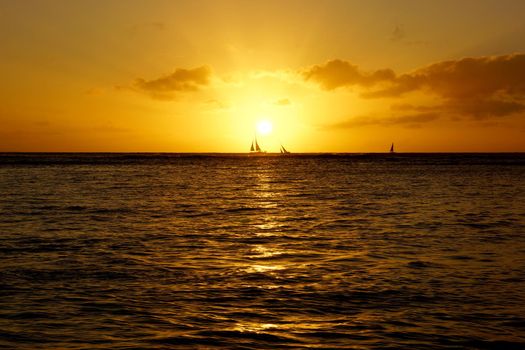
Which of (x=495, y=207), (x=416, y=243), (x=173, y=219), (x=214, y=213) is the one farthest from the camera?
(x=495, y=207)

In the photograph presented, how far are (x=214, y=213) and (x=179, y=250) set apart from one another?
16444mm

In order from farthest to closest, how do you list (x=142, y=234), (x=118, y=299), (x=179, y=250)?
1. (x=142, y=234)
2. (x=179, y=250)
3. (x=118, y=299)

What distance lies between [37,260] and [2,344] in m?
9.58

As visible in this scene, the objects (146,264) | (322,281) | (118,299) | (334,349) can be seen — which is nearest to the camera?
(334,349)

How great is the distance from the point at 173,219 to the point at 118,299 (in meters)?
20.6

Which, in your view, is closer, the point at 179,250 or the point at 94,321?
the point at 94,321

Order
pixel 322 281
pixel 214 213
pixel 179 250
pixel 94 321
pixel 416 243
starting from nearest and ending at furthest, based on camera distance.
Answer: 1. pixel 94 321
2. pixel 322 281
3. pixel 179 250
4. pixel 416 243
5. pixel 214 213

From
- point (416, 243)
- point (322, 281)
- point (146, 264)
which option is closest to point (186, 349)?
point (322, 281)

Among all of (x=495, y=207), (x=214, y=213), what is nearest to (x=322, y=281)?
(x=214, y=213)

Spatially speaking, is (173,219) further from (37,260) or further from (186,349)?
(186,349)

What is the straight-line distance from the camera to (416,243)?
26062 mm

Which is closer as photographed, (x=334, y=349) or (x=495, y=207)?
(x=334, y=349)

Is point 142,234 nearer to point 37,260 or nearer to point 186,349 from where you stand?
point 37,260

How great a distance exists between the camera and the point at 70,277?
18.6 m
